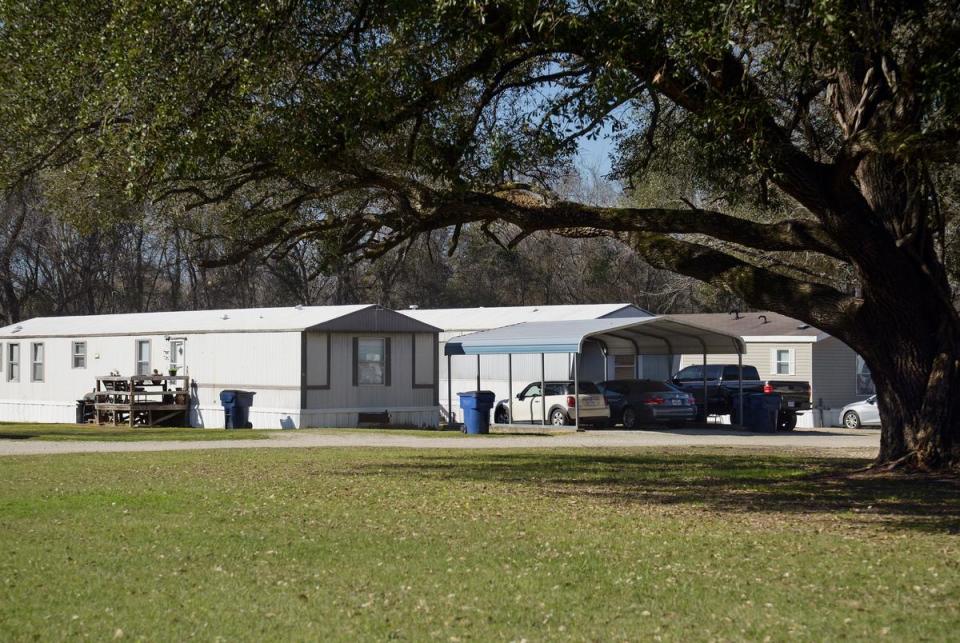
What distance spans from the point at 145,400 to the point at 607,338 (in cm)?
1328

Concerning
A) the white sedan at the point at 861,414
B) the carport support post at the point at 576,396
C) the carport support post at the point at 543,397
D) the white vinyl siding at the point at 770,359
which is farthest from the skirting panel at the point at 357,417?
the white sedan at the point at 861,414

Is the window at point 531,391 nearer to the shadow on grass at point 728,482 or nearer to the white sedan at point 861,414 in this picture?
the white sedan at point 861,414

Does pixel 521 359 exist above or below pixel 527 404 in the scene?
above

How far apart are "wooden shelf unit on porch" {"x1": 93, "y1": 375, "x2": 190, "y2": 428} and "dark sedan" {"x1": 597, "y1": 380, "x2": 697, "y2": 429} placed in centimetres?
1191

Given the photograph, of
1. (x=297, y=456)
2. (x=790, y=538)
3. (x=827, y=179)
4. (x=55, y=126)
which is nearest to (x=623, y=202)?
(x=297, y=456)

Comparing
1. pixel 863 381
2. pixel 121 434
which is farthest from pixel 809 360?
pixel 121 434

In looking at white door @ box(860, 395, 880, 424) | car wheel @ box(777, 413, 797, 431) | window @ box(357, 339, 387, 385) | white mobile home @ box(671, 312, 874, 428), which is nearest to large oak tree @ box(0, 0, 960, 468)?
window @ box(357, 339, 387, 385)

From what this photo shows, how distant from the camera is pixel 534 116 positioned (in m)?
16.0

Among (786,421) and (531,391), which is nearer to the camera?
(786,421)

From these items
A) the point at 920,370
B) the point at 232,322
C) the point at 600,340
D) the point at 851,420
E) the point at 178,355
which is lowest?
the point at 851,420

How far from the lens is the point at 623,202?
1275 inches

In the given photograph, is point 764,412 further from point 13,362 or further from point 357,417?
point 13,362

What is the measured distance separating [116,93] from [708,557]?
800cm

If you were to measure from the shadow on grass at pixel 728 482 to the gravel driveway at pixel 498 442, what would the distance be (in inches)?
130
